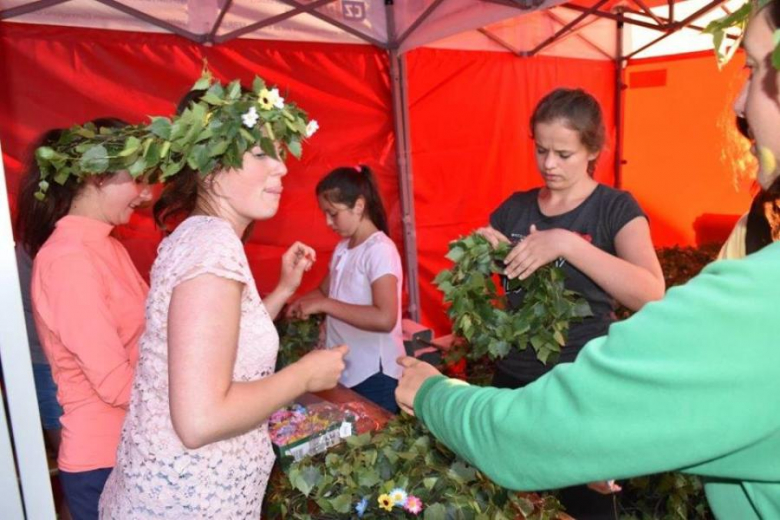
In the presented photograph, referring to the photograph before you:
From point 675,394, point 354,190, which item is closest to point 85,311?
point 354,190

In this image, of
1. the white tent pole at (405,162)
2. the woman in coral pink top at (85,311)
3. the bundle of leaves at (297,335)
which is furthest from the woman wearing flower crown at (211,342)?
the white tent pole at (405,162)

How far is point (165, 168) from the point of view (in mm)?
1733

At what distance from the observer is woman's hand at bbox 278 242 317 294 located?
7.68ft

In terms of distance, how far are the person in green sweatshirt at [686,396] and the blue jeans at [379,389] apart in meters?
2.29

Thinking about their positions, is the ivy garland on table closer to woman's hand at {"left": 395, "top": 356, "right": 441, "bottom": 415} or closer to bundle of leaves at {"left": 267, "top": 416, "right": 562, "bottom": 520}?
bundle of leaves at {"left": 267, "top": 416, "right": 562, "bottom": 520}

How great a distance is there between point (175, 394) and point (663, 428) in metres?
0.98

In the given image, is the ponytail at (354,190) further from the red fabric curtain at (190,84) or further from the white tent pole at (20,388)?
the white tent pole at (20,388)

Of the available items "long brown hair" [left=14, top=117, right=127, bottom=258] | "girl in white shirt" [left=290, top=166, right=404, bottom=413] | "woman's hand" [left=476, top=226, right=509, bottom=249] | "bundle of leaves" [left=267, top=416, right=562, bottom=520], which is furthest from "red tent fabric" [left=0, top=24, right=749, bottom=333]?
"bundle of leaves" [left=267, top=416, right=562, bottom=520]

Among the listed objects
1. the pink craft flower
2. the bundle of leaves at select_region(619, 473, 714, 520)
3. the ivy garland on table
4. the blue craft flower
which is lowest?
the bundle of leaves at select_region(619, 473, 714, 520)

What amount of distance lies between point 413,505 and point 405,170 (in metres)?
4.58

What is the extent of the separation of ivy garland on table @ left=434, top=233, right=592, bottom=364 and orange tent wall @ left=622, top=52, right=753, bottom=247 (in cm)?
575

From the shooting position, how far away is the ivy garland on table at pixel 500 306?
214 cm

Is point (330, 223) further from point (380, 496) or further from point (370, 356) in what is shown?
point (380, 496)

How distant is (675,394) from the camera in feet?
2.56
